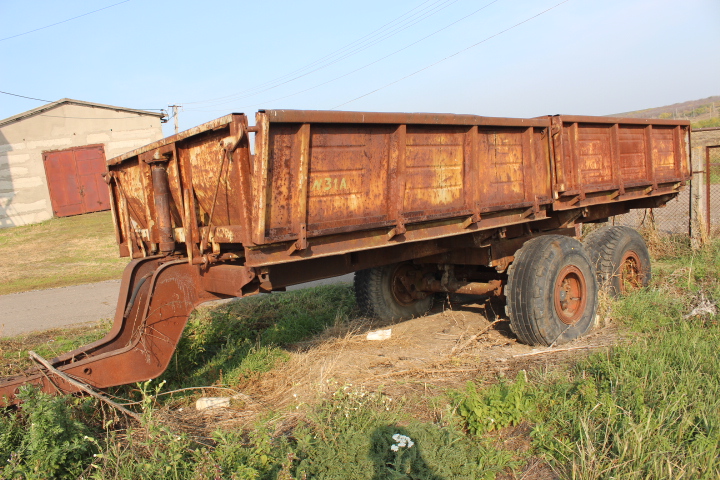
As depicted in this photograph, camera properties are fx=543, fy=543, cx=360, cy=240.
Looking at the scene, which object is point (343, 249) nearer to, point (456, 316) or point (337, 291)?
point (456, 316)

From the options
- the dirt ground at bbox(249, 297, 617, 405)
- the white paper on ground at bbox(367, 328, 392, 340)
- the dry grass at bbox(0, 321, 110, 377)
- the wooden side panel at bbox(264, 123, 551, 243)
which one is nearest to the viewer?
the wooden side panel at bbox(264, 123, 551, 243)

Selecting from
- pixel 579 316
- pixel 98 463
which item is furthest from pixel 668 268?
pixel 98 463

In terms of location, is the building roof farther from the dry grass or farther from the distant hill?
the distant hill

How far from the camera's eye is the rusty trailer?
345 cm

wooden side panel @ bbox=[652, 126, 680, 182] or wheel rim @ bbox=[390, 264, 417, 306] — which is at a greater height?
wooden side panel @ bbox=[652, 126, 680, 182]

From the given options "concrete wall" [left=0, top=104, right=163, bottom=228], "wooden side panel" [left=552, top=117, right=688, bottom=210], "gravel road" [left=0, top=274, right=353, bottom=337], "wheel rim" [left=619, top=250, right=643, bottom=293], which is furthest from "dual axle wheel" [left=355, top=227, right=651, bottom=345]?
"concrete wall" [left=0, top=104, right=163, bottom=228]

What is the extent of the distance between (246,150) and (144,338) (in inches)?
60.0

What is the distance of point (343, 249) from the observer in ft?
12.5

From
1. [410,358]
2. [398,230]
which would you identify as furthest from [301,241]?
[410,358]

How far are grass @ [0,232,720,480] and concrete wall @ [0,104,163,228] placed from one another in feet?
59.2

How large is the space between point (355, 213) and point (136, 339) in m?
1.75

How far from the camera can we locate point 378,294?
249 inches

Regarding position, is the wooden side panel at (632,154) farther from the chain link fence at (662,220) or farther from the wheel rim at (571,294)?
the chain link fence at (662,220)

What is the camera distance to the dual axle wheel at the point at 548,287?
5090mm
